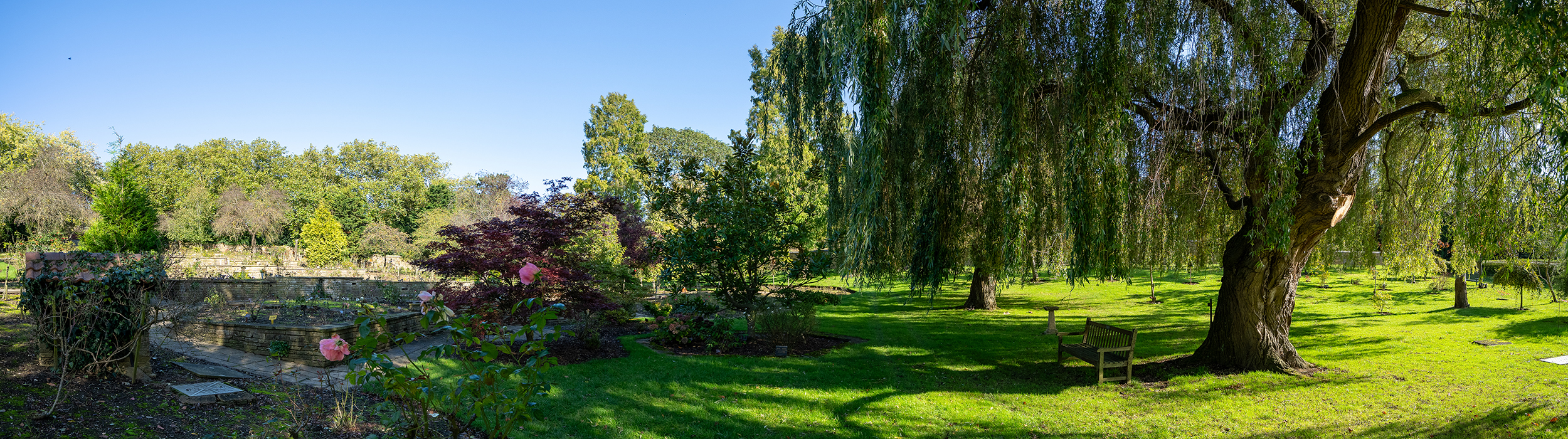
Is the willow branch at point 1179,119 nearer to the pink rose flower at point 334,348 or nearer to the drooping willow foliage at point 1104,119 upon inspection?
the drooping willow foliage at point 1104,119

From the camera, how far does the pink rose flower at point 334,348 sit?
2.95 meters

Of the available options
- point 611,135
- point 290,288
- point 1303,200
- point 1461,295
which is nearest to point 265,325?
point 290,288

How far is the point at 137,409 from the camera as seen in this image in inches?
171

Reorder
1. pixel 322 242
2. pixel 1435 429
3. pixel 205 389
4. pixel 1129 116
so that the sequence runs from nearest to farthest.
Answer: pixel 205 389 → pixel 1435 429 → pixel 1129 116 → pixel 322 242

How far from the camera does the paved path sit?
6434mm

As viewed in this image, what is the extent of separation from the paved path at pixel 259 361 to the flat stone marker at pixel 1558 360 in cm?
1232

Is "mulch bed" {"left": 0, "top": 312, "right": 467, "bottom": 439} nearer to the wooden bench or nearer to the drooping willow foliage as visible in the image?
the drooping willow foliage

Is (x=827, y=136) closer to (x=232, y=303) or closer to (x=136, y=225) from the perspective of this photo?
(x=232, y=303)

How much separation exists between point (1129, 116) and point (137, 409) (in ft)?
26.9

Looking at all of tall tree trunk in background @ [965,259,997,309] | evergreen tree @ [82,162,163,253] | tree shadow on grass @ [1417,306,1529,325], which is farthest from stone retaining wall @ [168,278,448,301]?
tree shadow on grass @ [1417,306,1529,325]

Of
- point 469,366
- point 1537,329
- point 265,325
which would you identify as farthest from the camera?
point 1537,329

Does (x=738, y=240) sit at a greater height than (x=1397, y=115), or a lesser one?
lesser

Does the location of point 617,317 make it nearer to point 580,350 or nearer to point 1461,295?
point 580,350

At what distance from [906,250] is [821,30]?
2311 millimetres
